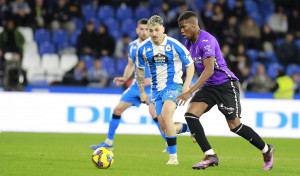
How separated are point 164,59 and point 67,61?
938 centimetres

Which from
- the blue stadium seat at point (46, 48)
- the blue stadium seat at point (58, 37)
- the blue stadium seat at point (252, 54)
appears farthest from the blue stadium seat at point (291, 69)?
the blue stadium seat at point (46, 48)

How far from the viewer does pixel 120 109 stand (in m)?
10.3

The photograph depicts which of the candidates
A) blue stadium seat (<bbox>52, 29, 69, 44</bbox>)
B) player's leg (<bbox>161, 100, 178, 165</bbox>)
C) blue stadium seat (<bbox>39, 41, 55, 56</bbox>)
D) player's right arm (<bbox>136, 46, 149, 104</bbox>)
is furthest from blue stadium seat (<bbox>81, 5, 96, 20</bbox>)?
player's leg (<bbox>161, 100, 178, 165</bbox>)

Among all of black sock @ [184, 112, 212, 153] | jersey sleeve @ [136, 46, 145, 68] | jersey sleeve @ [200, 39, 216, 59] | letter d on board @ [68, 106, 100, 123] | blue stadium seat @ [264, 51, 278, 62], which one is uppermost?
jersey sleeve @ [200, 39, 216, 59]

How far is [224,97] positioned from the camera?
25.7ft

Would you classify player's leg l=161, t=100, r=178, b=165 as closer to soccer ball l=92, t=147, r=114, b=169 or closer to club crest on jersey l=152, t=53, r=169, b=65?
club crest on jersey l=152, t=53, r=169, b=65

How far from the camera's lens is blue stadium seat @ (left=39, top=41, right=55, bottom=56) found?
17.9 meters

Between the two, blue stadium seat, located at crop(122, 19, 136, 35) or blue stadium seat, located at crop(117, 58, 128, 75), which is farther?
blue stadium seat, located at crop(122, 19, 136, 35)

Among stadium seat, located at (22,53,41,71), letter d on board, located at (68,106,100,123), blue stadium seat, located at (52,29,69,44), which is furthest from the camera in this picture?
blue stadium seat, located at (52,29,69,44)

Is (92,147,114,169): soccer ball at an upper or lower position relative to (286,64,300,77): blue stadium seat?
upper

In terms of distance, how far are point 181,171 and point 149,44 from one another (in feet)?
6.34

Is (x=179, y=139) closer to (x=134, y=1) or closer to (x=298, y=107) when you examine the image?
(x=298, y=107)

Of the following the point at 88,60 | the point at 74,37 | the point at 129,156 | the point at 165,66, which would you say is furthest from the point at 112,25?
the point at 165,66

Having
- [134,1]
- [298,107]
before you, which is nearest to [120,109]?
[298,107]
